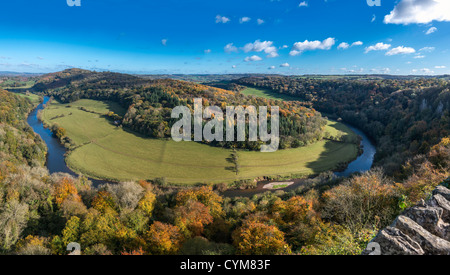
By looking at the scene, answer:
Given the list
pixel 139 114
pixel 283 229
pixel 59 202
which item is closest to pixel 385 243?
pixel 283 229

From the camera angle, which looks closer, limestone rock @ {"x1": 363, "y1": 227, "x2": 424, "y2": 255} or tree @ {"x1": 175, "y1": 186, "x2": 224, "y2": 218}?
limestone rock @ {"x1": 363, "y1": 227, "x2": 424, "y2": 255}

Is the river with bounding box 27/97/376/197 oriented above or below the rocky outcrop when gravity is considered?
below

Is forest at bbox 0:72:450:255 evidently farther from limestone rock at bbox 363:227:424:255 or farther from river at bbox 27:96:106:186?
river at bbox 27:96:106:186

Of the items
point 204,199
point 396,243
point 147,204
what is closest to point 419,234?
point 396,243

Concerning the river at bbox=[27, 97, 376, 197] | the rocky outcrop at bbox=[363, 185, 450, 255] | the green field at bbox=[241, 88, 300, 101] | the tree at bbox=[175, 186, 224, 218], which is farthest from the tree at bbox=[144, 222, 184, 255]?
the green field at bbox=[241, 88, 300, 101]

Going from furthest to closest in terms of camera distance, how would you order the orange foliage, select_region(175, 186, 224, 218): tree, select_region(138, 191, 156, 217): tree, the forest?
the orange foliage, select_region(175, 186, 224, 218): tree, select_region(138, 191, 156, 217): tree, the forest

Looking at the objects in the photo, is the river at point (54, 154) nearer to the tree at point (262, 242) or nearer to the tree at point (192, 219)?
the tree at point (192, 219)

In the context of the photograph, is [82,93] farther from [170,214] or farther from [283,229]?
[283,229]
